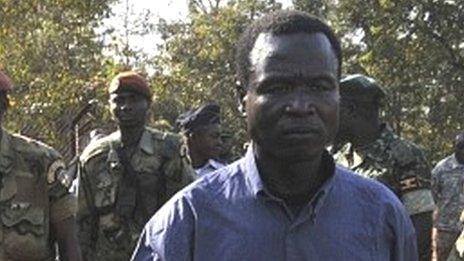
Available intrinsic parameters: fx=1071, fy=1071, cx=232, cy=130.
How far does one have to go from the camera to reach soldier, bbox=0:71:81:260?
15.4 feet

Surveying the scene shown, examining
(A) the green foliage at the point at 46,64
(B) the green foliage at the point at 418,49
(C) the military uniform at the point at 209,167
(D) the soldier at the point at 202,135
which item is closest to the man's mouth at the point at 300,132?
A: (C) the military uniform at the point at 209,167

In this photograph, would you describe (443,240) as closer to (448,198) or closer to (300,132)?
(448,198)

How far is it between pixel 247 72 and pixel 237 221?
34 centimetres

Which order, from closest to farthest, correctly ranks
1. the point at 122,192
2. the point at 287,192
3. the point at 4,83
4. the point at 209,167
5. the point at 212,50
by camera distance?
the point at 287,192 → the point at 4,83 → the point at 122,192 → the point at 209,167 → the point at 212,50

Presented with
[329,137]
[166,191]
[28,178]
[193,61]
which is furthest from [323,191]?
[193,61]

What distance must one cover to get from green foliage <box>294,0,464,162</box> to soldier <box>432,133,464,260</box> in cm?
748

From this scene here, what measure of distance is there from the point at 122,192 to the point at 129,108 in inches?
18.9

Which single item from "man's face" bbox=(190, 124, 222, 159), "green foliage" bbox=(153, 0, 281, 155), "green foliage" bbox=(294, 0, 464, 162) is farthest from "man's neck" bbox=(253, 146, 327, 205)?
"green foliage" bbox=(153, 0, 281, 155)

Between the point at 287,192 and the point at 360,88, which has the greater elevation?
the point at 287,192

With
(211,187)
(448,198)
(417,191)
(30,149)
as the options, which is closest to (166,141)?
(30,149)

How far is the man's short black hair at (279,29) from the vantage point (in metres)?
→ 2.32

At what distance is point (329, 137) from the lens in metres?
2.29

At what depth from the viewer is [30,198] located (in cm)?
473

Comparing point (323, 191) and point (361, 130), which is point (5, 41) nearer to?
point (361, 130)
